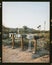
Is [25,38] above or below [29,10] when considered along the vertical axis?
below

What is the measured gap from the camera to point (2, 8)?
1.73 m

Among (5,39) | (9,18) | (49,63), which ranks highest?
(9,18)

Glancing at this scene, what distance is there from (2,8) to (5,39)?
269 mm

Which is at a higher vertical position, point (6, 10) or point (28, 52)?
point (6, 10)

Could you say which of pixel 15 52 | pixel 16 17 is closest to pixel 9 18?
pixel 16 17

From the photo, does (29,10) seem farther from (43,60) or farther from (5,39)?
(43,60)

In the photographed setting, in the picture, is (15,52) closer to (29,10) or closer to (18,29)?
(18,29)

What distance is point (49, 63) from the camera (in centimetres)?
173

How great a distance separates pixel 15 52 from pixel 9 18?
0.30m

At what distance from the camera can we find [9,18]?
1.73 meters

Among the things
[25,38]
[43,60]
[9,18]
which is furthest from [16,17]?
[43,60]

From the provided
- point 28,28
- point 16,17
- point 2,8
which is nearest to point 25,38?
point 28,28

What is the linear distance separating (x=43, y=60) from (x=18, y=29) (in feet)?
1.13

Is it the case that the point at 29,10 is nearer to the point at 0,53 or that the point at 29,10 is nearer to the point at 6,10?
the point at 6,10
